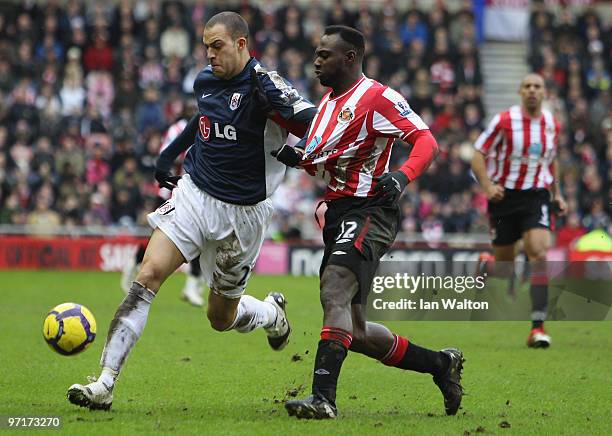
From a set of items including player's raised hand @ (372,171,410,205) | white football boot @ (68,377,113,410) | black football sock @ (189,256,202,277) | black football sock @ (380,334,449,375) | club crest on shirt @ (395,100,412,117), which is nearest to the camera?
player's raised hand @ (372,171,410,205)

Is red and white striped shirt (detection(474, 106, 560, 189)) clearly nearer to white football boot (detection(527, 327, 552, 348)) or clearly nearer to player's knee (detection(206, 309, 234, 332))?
white football boot (detection(527, 327, 552, 348))

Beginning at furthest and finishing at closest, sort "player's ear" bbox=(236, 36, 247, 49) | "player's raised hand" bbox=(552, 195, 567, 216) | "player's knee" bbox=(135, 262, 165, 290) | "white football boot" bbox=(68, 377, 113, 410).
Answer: "player's raised hand" bbox=(552, 195, 567, 216) → "player's ear" bbox=(236, 36, 247, 49) → "player's knee" bbox=(135, 262, 165, 290) → "white football boot" bbox=(68, 377, 113, 410)

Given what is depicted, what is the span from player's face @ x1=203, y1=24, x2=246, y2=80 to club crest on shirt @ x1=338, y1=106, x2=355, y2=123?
3.05 feet

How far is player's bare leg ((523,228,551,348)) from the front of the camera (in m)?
11.2

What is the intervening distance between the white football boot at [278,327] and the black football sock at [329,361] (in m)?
2.19

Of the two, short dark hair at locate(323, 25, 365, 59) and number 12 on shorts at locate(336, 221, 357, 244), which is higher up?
short dark hair at locate(323, 25, 365, 59)

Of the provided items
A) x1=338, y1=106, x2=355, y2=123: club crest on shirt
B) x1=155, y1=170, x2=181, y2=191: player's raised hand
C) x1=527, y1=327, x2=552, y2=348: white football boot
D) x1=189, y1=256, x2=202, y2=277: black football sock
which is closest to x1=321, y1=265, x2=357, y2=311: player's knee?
x1=338, y1=106, x2=355, y2=123: club crest on shirt

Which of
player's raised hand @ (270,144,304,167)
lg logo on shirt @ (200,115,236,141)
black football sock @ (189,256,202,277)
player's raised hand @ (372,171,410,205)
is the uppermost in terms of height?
lg logo on shirt @ (200,115,236,141)

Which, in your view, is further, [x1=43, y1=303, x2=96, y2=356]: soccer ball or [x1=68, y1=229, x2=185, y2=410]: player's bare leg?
[x1=43, y1=303, x2=96, y2=356]: soccer ball

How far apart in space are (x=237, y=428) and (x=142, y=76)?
62.2 feet

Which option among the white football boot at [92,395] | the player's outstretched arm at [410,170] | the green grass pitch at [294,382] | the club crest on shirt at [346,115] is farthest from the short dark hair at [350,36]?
the white football boot at [92,395]

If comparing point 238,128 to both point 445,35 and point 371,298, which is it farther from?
point 445,35

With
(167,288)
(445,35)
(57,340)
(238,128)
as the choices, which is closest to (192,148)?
(238,128)

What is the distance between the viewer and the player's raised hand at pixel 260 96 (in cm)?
738
